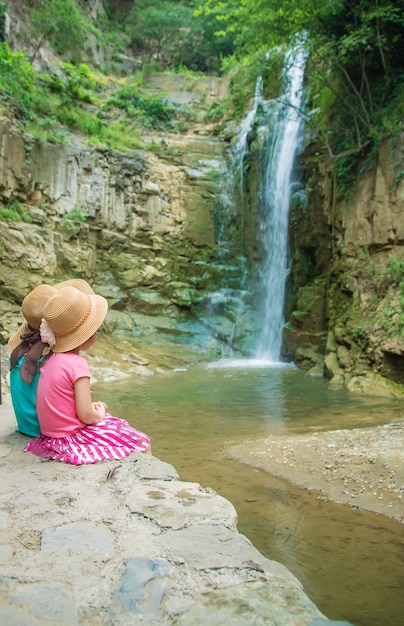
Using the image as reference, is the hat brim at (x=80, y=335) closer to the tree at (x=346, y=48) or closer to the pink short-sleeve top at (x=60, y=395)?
the pink short-sleeve top at (x=60, y=395)

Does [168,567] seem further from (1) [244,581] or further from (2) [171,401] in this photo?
(2) [171,401]

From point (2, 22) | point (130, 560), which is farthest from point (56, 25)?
point (130, 560)

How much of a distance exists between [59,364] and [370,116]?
11157 millimetres

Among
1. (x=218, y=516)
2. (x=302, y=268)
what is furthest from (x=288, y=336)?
(x=218, y=516)

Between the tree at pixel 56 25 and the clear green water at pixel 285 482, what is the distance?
15969mm

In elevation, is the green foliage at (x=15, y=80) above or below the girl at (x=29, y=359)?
above

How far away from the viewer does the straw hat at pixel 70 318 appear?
3119mm

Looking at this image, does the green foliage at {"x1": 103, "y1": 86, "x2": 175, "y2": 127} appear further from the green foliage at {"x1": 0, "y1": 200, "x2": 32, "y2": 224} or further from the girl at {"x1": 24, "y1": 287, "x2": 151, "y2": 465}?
the girl at {"x1": 24, "y1": 287, "x2": 151, "y2": 465}

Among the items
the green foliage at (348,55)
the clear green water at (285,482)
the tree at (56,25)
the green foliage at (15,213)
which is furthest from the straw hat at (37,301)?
the tree at (56,25)

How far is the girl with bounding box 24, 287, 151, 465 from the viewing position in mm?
3111

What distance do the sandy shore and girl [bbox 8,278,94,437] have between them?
2.40m

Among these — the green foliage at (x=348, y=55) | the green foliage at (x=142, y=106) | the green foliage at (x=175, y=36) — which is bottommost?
the green foliage at (x=348, y=55)

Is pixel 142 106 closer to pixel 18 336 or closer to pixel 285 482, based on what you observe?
pixel 18 336

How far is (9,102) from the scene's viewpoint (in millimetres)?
14453
